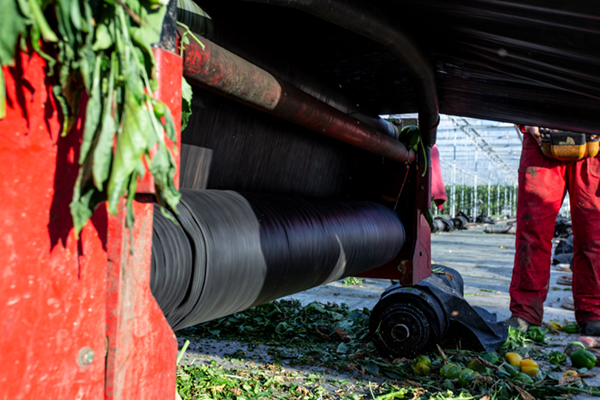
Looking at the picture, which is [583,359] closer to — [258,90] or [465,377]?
[465,377]

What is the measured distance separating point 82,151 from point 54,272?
14 centimetres

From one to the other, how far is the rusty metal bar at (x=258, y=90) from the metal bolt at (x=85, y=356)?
52 centimetres

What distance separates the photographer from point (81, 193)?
493 millimetres

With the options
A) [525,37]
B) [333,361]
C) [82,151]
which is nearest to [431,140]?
[525,37]

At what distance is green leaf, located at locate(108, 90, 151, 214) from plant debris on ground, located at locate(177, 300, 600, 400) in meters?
1.64

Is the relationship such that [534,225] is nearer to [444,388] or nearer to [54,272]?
[444,388]

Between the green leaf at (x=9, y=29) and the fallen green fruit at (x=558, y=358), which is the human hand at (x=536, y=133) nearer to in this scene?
the fallen green fruit at (x=558, y=358)

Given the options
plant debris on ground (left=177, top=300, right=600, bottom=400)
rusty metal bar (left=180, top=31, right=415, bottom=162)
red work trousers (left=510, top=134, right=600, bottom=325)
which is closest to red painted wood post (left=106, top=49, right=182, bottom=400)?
rusty metal bar (left=180, top=31, right=415, bottom=162)

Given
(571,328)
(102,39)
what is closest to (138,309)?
(102,39)

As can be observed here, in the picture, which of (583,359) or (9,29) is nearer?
(9,29)

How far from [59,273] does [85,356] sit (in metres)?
0.11

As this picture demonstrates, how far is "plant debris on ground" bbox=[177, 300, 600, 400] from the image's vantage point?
6.75 ft

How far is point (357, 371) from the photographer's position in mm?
2354

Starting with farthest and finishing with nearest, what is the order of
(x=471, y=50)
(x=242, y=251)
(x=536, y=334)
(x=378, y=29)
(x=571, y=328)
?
(x=571, y=328), (x=536, y=334), (x=471, y=50), (x=378, y=29), (x=242, y=251)
